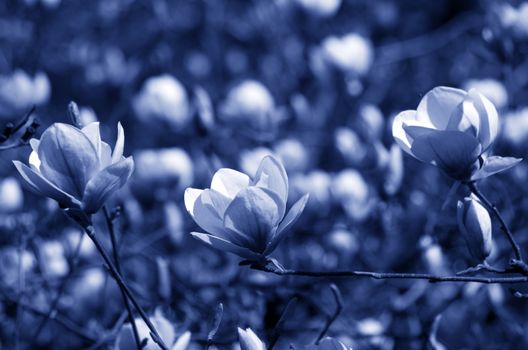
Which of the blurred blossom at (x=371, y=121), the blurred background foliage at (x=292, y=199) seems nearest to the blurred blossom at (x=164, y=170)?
the blurred background foliage at (x=292, y=199)

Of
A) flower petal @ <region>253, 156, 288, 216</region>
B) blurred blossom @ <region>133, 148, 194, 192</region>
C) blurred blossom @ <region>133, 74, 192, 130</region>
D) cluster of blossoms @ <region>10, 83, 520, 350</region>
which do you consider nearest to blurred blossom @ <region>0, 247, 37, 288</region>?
blurred blossom @ <region>133, 148, 194, 192</region>

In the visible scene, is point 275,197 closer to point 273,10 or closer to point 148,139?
point 148,139

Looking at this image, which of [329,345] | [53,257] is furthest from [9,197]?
[329,345]

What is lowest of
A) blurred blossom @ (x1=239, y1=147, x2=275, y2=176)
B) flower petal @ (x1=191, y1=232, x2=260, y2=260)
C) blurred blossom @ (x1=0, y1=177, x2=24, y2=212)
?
blurred blossom @ (x1=239, y1=147, x2=275, y2=176)

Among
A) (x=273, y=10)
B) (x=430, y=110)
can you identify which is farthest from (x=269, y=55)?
(x=430, y=110)

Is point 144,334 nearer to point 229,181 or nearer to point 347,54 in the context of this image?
point 229,181

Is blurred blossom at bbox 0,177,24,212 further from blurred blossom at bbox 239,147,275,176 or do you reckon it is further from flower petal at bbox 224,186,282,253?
flower petal at bbox 224,186,282,253
